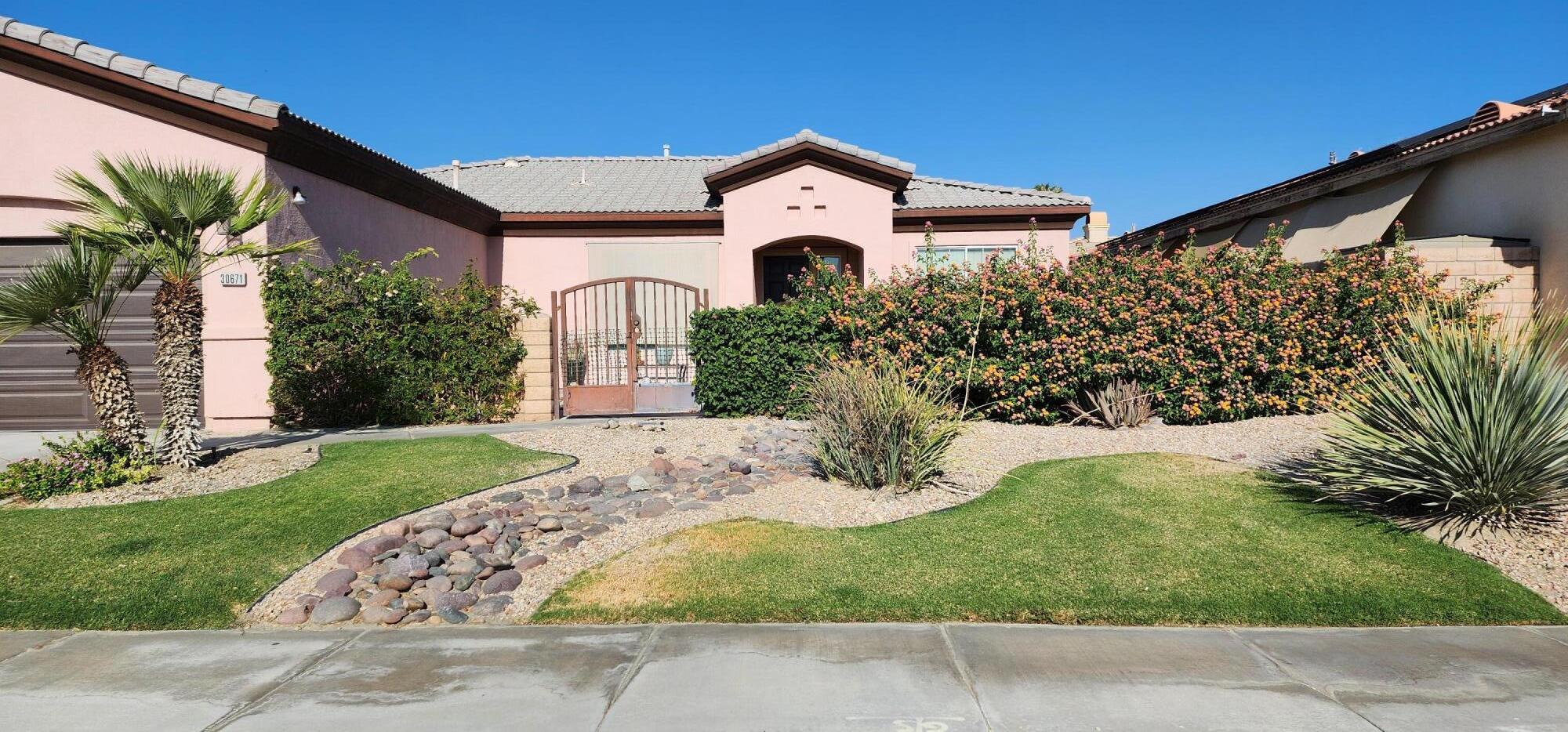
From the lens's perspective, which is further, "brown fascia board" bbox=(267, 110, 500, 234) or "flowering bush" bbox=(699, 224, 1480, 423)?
"brown fascia board" bbox=(267, 110, 500, 234)

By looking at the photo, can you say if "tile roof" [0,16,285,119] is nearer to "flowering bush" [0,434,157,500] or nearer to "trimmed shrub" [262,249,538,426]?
"trimmed shrub" [262,249,538,426]

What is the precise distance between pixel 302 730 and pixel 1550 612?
6.84 metres

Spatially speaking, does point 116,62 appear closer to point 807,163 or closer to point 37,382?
point 37,382

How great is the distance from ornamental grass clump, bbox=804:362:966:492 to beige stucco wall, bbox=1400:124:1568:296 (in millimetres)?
9014

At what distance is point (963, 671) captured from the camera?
4.68 metres

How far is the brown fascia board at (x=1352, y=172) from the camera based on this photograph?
40.1ft

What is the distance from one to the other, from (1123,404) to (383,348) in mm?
9644

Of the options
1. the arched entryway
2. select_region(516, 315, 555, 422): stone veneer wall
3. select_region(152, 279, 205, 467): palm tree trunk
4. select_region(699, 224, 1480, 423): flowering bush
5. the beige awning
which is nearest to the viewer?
select_region(152, 279, 205, 467): palm tree trunk

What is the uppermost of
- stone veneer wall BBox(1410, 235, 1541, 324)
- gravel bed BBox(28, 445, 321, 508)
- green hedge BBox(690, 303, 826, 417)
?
stone veneer wall BBox(1410, 235, 1541, 324)

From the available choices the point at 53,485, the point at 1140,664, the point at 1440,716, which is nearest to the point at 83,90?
the point at 53,485

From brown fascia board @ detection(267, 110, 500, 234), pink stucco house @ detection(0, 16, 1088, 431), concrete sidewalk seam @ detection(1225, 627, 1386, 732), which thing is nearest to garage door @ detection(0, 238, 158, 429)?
pink stucco house @ detection(0, 16, 1088, 431)

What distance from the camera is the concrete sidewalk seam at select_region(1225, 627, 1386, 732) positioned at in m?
4.09

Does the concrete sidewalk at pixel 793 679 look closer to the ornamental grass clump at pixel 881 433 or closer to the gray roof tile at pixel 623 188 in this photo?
the ornamental grass clump at pixel 881 433

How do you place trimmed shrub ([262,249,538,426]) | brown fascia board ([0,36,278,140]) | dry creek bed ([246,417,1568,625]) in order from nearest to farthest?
dry creek bed ([246,417,1568,625])
brown fascia board ([0,36,278,140])
trimmed shrub ([262,249,538,426])
